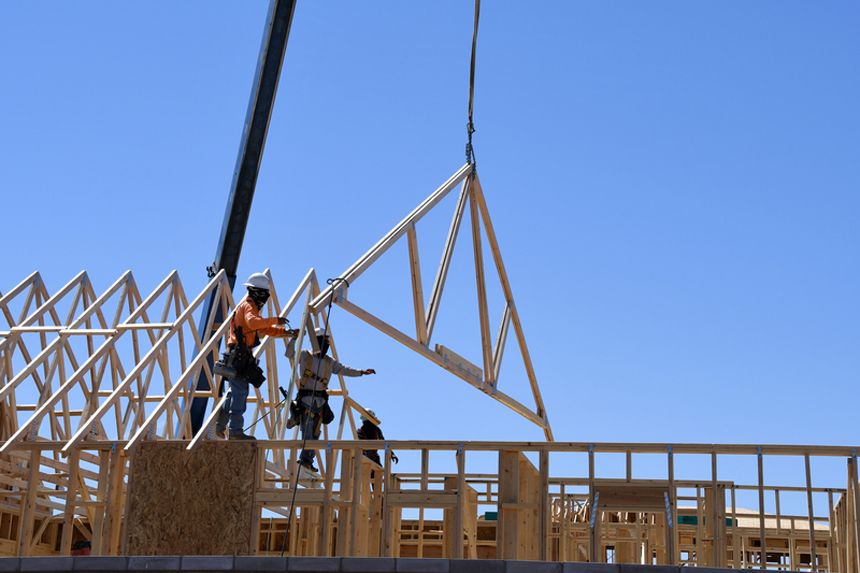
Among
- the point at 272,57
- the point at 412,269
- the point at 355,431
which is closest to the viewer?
the point at 412,269

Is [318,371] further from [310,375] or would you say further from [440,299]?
[440,299]

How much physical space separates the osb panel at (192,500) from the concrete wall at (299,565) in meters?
0.87

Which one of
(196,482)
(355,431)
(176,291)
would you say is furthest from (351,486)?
(176,291)

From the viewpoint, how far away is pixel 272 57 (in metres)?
18.0

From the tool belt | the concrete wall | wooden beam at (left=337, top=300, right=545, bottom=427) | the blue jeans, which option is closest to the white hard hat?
the blue jeans

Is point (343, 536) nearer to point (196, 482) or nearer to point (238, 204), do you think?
point (196, 482)

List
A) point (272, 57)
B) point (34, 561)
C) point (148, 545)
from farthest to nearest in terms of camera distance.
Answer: point (272, 57), point (148, 545), point (34, 561)

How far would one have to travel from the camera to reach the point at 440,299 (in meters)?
16.3

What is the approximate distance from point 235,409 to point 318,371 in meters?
1.44

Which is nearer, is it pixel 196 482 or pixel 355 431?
pixel 196 482

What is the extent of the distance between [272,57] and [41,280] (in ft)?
18.7

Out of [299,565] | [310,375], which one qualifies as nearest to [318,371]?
[310,375]

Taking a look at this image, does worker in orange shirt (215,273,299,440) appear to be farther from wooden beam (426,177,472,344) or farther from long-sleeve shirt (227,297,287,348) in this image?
wooden beam (426,177,472,344)

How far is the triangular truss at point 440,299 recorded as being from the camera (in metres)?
15.3
